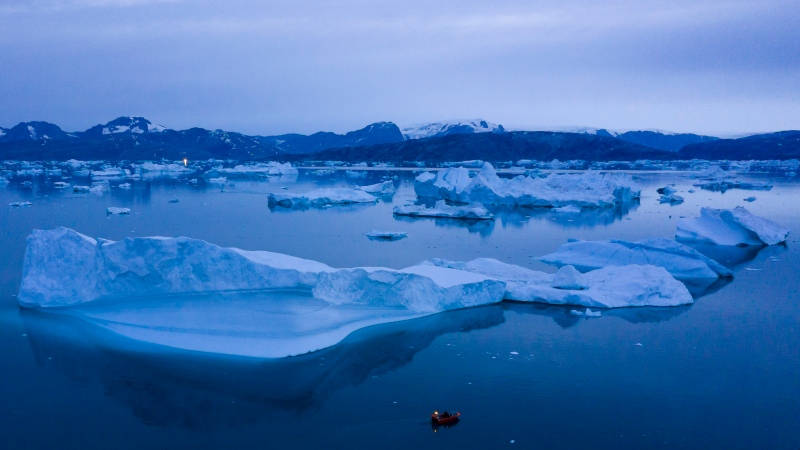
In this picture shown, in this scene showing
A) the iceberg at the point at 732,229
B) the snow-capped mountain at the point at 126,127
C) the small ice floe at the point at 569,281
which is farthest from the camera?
the snow-capped mountain at the point at 126,127

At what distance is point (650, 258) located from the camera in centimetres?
1012

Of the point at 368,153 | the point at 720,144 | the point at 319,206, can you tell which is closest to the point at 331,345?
the point at 319,206

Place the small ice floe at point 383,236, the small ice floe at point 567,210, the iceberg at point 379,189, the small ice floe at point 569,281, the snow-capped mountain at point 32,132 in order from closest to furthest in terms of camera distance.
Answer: the small ice floe at point 569,281
the small ice floe at point 383,236
the small ice floe at point 567,210
the iceberg at point 379,189
the snow-capped mountain at point 32,132

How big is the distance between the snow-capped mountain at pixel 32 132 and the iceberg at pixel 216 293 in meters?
119

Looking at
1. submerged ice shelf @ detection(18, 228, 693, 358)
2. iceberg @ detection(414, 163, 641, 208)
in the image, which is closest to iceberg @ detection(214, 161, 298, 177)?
iceberg @ detection(414, 163, 641, 208)

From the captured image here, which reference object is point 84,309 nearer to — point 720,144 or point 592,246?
point 592,246

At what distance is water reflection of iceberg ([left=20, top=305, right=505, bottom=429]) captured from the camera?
16.8 ft

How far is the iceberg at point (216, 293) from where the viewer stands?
6477 mm

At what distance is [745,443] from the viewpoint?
4.65 metres

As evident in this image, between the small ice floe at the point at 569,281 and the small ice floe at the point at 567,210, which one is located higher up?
the small ice floe at the point at 569,281

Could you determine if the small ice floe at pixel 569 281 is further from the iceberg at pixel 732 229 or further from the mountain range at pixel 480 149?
the mountain range at pixel 480 149

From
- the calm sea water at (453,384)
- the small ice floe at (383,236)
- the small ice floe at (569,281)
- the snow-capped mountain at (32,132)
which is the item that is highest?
the snow-capped mountain at (32,132)

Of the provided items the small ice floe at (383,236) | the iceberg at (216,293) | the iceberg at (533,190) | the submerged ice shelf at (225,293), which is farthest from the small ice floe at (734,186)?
the iceberg at (216,293)

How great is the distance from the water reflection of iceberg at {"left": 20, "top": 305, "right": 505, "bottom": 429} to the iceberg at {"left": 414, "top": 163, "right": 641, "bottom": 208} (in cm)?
1535
